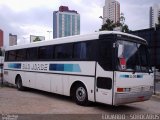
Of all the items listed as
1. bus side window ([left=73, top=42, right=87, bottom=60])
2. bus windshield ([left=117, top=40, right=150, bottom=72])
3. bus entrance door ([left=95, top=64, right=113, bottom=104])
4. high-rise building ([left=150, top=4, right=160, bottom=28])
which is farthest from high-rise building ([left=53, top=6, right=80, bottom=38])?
bus entrance door ([left=95, top=64, right=113, bottom=104])

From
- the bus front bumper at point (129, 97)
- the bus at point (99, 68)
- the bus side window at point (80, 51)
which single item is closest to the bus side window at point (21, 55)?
the bus at point (99, 68)

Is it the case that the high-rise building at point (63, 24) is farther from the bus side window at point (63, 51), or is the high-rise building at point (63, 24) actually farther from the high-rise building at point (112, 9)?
the bus side window at point (63, 51)

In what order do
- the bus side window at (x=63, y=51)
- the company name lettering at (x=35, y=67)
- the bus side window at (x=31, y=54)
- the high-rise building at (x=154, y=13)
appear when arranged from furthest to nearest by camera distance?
1. the high-rise building at (x=154, y=13)
2. the bus side window at (x=31, y=54)
3. the company name lettering at (x=35, y=67)
4. the bus side window at (x=63, y=51)

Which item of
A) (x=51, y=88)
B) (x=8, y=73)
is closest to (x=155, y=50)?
(x=8, y=73)

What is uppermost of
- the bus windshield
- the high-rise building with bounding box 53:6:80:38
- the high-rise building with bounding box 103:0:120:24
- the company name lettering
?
the high-rise building with bounding box 103:0:120:24

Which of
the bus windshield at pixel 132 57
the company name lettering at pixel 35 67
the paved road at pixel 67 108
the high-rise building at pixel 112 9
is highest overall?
the high-rise building at pixel 112 9

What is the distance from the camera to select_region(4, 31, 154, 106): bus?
997 cm

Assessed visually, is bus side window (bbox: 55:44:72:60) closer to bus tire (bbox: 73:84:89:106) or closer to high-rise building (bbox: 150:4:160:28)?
bus tire (bbox: 73:84:89:106)

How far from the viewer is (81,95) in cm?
1155

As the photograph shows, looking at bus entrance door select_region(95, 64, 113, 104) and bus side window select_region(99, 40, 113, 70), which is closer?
bus entrance door select_region(95, 64, 113, 104)

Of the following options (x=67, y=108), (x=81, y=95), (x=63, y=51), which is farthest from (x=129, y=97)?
(x=63, y=51)

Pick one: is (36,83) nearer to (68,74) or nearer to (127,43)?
(68,74)

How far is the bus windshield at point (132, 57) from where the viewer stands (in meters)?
10.1

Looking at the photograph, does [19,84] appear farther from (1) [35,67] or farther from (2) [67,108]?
A: (2) [67,108]
